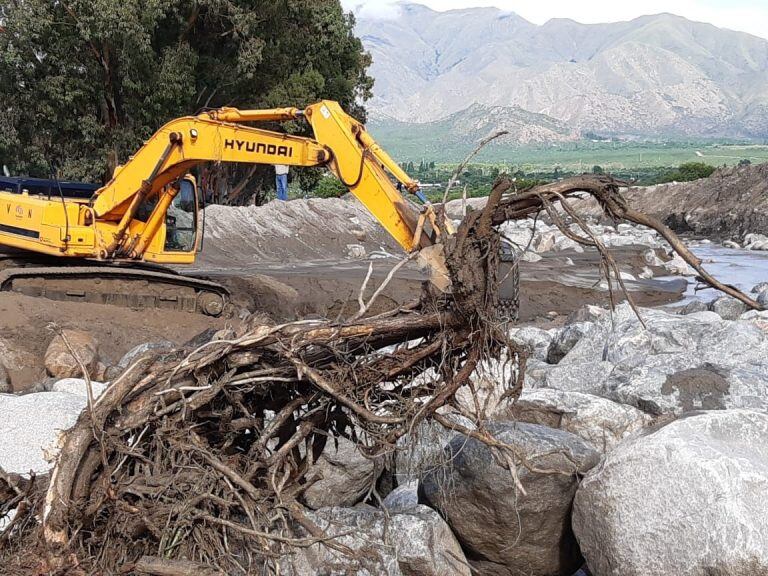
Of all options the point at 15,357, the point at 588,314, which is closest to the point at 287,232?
the point at 588,314

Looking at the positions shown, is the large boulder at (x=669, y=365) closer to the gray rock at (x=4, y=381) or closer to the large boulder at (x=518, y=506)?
the large boulder at (x=518, y=506)

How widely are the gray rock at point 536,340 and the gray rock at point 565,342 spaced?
0.65ft

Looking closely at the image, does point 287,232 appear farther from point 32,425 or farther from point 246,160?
point 32,425

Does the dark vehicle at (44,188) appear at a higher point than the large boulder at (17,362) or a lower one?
higher

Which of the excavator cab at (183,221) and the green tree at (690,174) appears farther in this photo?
the green tree at (690,174)

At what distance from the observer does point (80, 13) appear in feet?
76.0

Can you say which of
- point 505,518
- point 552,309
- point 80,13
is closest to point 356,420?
point 505,518

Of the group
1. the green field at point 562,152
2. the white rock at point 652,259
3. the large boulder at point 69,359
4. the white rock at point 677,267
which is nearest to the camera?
the large boulder at point 69,359

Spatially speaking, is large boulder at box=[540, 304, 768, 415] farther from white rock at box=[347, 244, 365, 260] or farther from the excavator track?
white rock at box=[347, 244, 365, 260]

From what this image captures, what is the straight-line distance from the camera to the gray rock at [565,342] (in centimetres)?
1076

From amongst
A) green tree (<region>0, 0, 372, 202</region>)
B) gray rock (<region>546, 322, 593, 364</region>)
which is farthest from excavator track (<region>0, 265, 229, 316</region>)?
green tree (<region>0, 0, 372, 202</region>)

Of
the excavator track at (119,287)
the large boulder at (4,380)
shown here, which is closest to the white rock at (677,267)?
the excavator track at (119,287)

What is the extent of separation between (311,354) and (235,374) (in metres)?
0.41

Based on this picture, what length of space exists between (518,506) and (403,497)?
95cm
